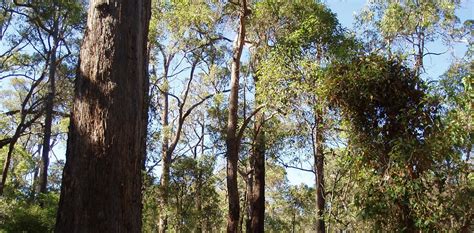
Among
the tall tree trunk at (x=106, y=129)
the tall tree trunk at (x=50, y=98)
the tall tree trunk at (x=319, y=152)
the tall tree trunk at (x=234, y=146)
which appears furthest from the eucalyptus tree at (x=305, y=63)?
the tall tree trunk at (x=50, y=98)

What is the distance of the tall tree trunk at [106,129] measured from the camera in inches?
101

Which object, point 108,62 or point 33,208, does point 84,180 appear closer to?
point 108,62

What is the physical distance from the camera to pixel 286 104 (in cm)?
909

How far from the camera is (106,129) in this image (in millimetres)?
2713

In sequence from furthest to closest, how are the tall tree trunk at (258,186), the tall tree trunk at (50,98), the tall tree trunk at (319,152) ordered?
the tall tree trunk at (50,98) → the tall tree trunk at (258,186) → the tall tree trunk at (319,152)

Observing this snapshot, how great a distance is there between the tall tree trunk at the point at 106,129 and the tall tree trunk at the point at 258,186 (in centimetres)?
810

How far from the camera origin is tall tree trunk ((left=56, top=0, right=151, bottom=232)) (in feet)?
8.38

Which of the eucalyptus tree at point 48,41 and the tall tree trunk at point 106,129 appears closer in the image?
the tall tree trunk at point 106,129

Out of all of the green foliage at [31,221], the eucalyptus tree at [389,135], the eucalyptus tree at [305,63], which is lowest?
the green foliage at [31,221]

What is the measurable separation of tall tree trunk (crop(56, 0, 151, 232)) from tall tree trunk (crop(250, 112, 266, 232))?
26.6ft

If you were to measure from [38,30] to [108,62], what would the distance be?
43.8ft

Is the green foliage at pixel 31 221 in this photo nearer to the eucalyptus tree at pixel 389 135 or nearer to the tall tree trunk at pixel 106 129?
the eucalyptus tree at pixel 389 135

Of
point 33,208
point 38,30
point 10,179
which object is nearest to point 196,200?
point 33,208

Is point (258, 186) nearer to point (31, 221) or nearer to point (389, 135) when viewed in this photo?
point (31, 221)
